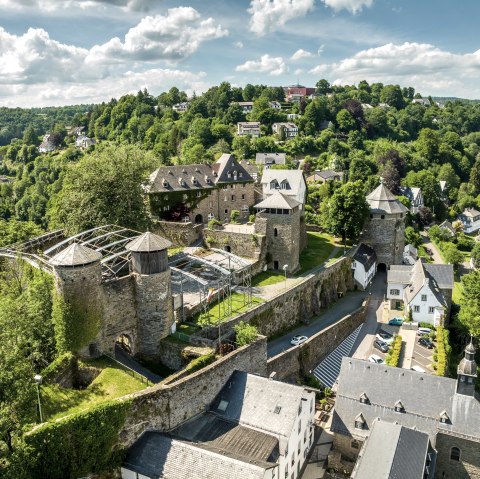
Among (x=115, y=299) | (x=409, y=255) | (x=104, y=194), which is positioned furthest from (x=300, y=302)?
(x=409, y=255)

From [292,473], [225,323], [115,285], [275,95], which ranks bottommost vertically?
[292,473]

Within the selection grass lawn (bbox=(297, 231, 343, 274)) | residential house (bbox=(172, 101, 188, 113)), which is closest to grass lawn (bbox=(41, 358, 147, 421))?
grass lawn (bbox=(297, 231, 343, 274))

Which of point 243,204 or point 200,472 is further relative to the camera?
point 243,204

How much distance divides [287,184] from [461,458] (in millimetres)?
35628

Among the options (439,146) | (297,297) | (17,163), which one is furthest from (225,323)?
(17,163)

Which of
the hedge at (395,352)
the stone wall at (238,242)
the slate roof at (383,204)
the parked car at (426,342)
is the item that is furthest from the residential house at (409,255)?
the stone wall at (238,242)

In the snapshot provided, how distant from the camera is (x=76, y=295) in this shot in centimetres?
2572

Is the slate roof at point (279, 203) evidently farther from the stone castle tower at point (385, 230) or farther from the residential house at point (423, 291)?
the stone castle tower at point (385, 230)

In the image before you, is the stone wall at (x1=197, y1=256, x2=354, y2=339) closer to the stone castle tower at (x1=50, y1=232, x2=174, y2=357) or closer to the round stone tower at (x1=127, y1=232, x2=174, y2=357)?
the round stone tower at (x1=127, y1=232, x2=174, y2=357)

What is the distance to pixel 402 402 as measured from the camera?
27766mm

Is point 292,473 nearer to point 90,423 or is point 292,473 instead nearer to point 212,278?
point 90,423

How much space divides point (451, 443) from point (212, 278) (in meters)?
19.8

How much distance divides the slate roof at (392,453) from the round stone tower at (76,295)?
15.8 metres

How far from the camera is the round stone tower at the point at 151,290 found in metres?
28.2
